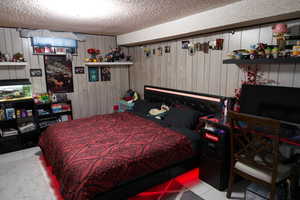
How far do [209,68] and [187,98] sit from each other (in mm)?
680

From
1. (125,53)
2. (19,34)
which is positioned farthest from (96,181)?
(125,53)

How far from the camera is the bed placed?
1.97 metres

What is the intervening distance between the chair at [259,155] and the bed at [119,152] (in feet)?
2.21

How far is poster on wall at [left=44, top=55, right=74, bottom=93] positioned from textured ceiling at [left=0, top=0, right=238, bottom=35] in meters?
0.90

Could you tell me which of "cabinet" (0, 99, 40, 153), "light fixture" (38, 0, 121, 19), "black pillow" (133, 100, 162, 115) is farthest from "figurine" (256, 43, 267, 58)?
"cabinet" (0, 99, 40, 153)

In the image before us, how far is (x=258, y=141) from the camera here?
193cm

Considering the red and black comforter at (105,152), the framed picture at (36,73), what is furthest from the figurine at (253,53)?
the framed picture at (36,73)

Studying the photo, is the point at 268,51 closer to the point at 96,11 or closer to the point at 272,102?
the point at 272,102

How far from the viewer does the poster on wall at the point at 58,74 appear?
13.7ft

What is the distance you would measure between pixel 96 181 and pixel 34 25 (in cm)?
309

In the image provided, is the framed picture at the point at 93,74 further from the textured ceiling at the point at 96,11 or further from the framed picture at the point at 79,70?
the textured ceiling at the point at 96,11

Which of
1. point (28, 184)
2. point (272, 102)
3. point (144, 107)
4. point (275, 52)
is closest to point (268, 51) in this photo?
point (275, 52)

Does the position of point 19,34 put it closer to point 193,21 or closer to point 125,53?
point 125,53

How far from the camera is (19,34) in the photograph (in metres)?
3.79
